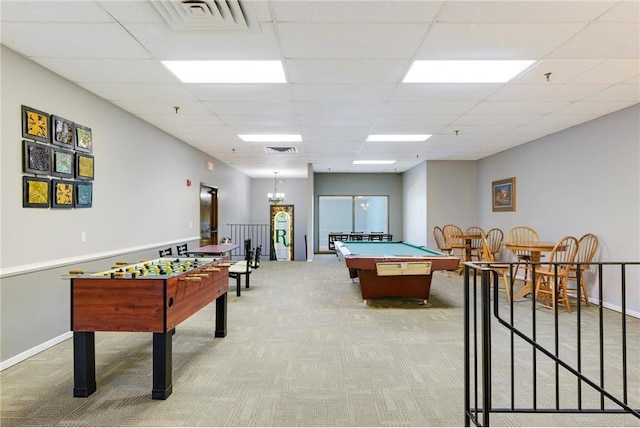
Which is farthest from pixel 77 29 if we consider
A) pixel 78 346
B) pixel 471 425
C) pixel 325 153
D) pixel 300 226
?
pixel 300 226

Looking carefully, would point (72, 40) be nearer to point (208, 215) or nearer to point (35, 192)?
point (35, 192)

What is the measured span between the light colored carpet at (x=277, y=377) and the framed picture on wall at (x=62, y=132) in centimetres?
197

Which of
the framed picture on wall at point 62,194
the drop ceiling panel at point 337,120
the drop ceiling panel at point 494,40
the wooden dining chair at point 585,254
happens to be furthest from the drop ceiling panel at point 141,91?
the wooden dining chair at point 585,254

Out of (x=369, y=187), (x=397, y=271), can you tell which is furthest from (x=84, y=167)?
(x=369, y=187)

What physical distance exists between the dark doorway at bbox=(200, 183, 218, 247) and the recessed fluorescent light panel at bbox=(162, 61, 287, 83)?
4.46 metres

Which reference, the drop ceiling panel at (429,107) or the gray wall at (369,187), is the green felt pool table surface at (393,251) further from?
the gray wall at (369,187)

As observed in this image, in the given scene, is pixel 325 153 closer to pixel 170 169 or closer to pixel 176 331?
pixel 170 169

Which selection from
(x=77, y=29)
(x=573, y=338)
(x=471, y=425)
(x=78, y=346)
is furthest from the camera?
(x=573, y=338)

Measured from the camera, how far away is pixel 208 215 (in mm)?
8453

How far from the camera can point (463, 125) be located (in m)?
5.61

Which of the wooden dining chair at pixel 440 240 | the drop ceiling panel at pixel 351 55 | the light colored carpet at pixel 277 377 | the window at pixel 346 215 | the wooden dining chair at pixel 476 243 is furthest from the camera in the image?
the window at pixel 346 215

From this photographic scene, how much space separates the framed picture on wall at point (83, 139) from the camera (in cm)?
385

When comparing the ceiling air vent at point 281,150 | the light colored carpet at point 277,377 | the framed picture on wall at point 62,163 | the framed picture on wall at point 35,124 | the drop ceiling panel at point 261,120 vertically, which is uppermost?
the drop ceiling panel at point 261,120

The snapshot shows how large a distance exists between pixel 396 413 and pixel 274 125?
4.34m
